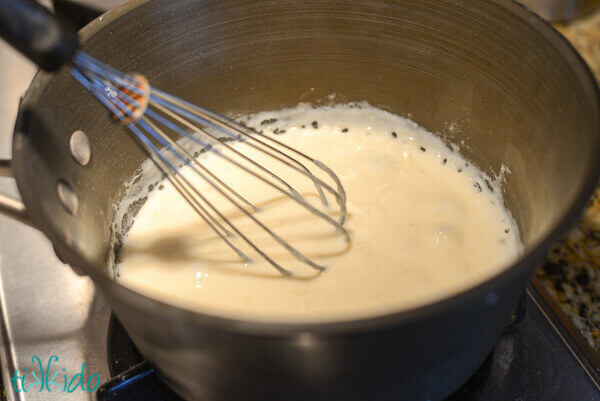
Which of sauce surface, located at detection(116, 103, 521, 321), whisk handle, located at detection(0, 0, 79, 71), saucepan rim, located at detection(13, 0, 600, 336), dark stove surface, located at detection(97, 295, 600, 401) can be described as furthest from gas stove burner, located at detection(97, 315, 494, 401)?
whisk handle, located at detection(0, 0, 79, 71)

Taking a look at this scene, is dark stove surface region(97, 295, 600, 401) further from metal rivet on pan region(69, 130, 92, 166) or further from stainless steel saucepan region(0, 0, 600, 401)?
metal rivet on pan region(69, 130, 92, 166)

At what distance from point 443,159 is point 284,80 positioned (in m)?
0.30

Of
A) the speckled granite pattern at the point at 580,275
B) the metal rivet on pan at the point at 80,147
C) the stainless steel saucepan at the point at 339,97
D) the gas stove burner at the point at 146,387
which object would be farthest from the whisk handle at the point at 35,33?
the speckled granite pattern at the point at 580,275

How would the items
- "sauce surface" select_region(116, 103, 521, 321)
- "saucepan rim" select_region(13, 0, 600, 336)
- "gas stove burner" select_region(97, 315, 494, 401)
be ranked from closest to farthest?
1. "saucepan rim" select_region(13, 0, 600, 336)
2. "gas stove burner" select_region(97, 315, 494, 401)
3. "sauce surface" select_region(116, 103, 521, 321)

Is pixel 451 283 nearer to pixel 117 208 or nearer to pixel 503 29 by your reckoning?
pixel 503 29

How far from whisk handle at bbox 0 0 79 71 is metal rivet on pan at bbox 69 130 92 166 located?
0.76 feet

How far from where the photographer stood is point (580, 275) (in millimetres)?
837

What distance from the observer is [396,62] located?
2.97 ft

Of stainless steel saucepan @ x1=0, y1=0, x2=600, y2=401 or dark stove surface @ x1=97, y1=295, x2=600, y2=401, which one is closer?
stainless steel saucepan @ x1=0, y1=0, x2=600, y2=401

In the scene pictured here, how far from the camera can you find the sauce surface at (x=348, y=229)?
776mm

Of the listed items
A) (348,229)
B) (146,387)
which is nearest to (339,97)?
(348,229)

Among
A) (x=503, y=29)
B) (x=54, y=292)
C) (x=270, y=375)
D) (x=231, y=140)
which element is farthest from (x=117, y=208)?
(x=503, y=29)

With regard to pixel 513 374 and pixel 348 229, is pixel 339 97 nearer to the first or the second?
pixel 348 229

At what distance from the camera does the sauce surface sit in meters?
0.78
